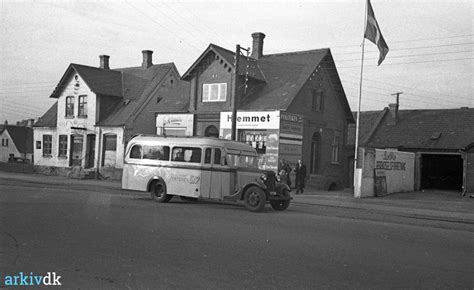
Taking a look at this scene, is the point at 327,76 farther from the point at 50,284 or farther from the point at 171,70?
the point at 50,284

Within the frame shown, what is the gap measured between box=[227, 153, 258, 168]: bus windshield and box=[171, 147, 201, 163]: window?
43.2 inches

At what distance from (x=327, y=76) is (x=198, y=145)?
1802 cm

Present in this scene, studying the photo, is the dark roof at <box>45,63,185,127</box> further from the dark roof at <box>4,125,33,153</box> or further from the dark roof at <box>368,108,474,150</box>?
the dark roof at <box>4,125,33,153</box>

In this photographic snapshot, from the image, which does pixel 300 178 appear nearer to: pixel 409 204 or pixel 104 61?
pixel 409 204

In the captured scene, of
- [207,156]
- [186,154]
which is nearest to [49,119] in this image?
[186,154]

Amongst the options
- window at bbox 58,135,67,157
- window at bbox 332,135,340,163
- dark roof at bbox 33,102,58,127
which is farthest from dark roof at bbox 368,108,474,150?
dark roof at bbox 33,102,58,127

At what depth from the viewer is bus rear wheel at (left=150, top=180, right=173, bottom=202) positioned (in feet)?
56.0

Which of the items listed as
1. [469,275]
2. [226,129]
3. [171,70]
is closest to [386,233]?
[469,275]

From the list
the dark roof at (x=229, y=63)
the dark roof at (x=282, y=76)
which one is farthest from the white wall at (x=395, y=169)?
the dark roof at (x=229, y=63)

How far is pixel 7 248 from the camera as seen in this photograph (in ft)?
26.3

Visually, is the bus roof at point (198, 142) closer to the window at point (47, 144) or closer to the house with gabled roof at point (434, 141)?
the house with gabled roof at point (434, 141)

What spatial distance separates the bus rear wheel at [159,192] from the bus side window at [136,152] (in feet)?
4.17

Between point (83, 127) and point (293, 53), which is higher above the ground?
point (293, 53)

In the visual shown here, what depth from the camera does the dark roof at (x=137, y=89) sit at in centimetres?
3544
